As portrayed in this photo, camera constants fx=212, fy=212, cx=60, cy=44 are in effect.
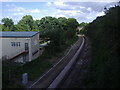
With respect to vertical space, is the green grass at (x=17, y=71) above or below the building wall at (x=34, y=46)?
below

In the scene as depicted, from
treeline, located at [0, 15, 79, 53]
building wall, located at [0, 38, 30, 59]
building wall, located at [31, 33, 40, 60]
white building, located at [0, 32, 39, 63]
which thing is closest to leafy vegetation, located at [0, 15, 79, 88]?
treeline, located at [0, 15, 79, 53]

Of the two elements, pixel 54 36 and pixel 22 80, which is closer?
pixel 22 80

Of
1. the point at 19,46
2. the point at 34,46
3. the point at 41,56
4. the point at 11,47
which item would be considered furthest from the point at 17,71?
the point at 34,46

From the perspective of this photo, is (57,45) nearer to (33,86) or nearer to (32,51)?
(32,51)

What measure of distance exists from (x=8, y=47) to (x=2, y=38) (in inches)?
62.2

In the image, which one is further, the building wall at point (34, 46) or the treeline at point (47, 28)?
the treeline at point (47, 28)

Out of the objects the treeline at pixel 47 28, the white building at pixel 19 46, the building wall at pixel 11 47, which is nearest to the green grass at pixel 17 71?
the white building at pixel 19 46

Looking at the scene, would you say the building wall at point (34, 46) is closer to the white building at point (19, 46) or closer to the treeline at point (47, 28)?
the white building at point (19, 46)

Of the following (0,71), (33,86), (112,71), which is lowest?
(33,86)

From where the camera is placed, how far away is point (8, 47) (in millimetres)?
31375

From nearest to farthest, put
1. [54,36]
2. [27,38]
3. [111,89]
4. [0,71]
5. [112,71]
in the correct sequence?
[111,89] < [112,71] < [0,71] < [27,38] < [54,36]

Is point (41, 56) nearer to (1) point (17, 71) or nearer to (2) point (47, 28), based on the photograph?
(1) point (17, 71)

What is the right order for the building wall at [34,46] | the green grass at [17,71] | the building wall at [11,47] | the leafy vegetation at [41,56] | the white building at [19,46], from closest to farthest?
the green grass at [17,71] → the leafy vegetation at [41,56] → the white building at [19,46] → the building wall at [11,47] → the building wall at [34,46]

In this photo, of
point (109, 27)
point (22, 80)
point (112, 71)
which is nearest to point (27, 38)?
point (22, 80)
